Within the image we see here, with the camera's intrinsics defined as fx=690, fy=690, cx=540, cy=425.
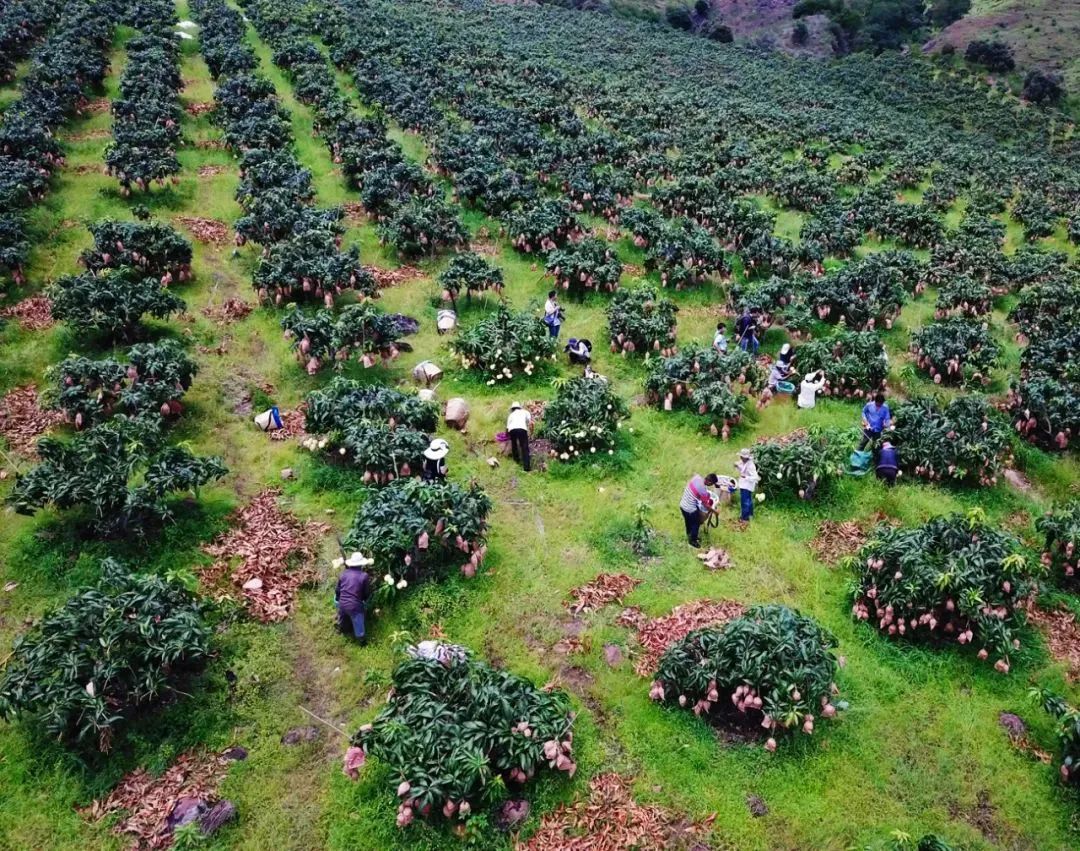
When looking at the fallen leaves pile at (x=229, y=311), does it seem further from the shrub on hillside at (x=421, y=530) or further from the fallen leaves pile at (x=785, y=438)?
the fallen leaves pile at (x=785, y=438)

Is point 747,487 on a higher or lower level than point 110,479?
higher

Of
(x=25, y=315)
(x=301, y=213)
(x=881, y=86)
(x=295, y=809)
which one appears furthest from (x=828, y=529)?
(x=881, y=86)

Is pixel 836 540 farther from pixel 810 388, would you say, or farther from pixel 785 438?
pixel 810 388

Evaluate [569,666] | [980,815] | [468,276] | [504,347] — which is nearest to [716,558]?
[569,666]

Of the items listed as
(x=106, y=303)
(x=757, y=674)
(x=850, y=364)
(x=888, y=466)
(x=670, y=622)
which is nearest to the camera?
(x=757, y=674)

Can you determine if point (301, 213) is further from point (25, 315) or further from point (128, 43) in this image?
point (128, 43)

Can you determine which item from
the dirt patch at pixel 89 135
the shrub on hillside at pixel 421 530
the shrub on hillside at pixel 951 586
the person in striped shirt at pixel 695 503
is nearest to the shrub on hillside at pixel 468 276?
the shrub on hillside at pixel 421 530
